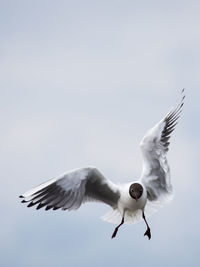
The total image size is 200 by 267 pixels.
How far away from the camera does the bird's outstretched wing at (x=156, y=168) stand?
51.3ft

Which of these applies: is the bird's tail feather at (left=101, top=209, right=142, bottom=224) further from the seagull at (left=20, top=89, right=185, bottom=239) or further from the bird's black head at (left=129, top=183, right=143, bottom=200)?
the bird's black head at (left=129, top=183, right=143, bottom=200)

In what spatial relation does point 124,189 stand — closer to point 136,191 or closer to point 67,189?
point 136,191

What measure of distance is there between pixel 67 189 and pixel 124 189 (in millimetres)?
1086

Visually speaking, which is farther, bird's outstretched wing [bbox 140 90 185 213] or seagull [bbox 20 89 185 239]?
bird's outstretched wing [bbox 140 90 185 213]

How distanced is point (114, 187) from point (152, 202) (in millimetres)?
1250

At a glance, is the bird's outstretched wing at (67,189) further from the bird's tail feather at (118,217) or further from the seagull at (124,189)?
the bird's tail feather at (118,217)

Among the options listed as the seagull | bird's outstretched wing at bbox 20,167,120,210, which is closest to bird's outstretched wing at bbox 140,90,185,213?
the seagull

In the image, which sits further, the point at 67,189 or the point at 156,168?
the point at 156,168

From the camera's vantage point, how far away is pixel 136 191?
1470 cm

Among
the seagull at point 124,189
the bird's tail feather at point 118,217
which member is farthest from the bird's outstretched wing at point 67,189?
the bird's tail feather at point 118,217

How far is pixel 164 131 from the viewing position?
16.3 metres

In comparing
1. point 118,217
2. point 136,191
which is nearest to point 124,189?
point 136,191

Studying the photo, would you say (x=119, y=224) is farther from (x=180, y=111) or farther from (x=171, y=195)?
(x=180, y=111)

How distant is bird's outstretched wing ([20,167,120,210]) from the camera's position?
565 inches
